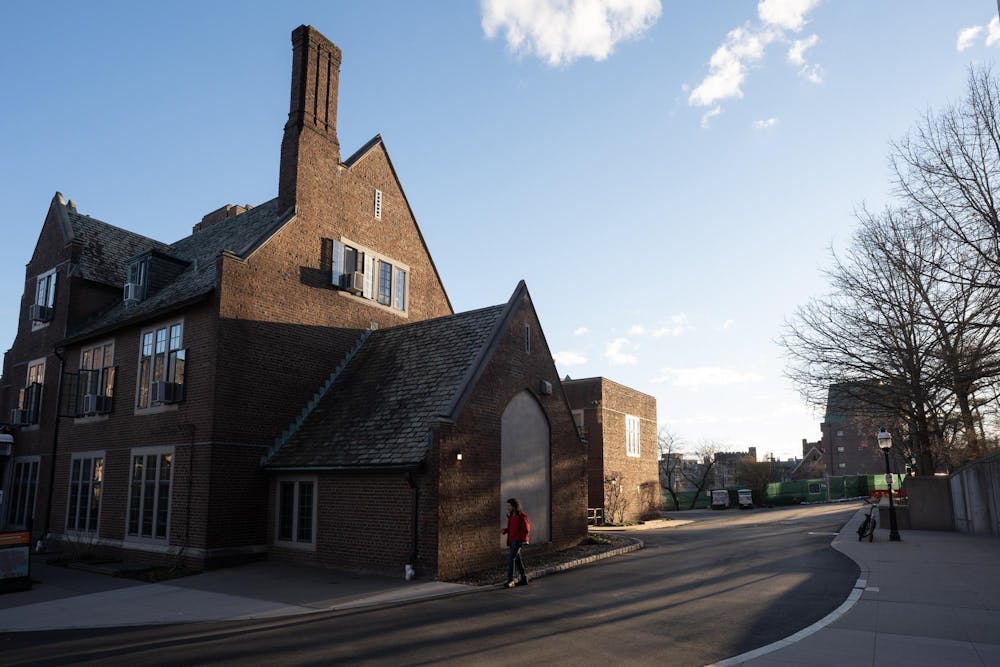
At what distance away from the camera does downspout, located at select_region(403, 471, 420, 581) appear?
1479 cm

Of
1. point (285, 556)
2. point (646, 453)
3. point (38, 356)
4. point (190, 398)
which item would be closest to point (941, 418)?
point (646, 453)

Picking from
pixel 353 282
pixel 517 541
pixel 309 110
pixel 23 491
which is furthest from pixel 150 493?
pixel 309 110

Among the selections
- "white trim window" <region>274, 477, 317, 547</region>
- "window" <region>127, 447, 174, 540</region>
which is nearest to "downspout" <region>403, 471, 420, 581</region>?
"white trim window" <region>274, 477, 317, 547</region>

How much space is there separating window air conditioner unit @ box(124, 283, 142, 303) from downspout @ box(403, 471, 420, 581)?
43.1 ft

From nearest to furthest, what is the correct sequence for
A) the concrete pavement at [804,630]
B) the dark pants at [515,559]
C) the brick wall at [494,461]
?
the concrete pavement at [804,630]
the dark pants at [515,559]
the brick wall at [494,461]

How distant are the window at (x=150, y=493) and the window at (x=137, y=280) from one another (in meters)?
5.49

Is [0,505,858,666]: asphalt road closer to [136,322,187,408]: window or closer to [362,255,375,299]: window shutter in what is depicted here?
[136,322,187,408]: window

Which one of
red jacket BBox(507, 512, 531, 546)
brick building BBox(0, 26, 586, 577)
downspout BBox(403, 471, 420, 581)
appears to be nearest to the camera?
red jacket BBox(507, 512, 531, 546)

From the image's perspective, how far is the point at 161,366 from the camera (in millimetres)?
20062

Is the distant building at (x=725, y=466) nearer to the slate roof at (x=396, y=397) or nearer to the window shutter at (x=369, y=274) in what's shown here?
the window shutter at (x=369, y=274)

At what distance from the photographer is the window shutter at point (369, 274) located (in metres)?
23.2

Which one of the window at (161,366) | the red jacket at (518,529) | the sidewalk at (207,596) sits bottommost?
the sidewalk at (207,596)

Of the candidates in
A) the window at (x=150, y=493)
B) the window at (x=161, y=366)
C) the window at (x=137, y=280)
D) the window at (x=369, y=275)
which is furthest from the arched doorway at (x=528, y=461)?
the window at (x=137, y=280)

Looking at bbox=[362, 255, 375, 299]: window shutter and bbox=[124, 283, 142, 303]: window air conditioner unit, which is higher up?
bbox=[362, 255, 375, 299]: window shutter
